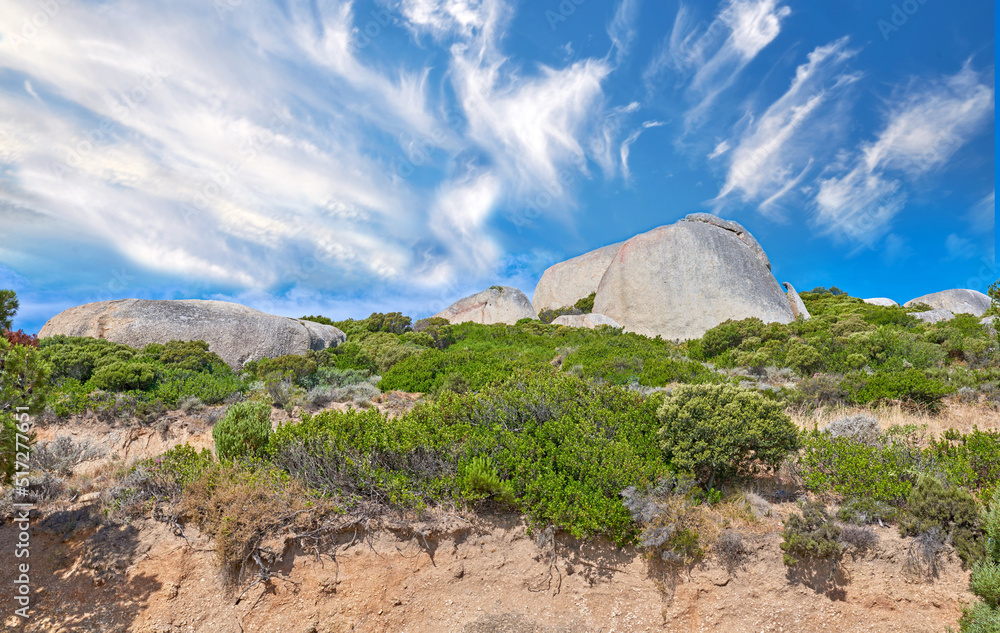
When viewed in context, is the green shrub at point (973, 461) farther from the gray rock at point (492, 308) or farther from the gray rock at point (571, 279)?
the gray rock at point (571, 279)

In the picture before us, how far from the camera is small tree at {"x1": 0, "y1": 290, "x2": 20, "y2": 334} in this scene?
683 centimetres

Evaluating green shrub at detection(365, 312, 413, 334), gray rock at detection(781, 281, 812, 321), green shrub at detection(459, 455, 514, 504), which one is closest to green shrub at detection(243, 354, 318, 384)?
green shrub at detection(459, 455, 514, 504)

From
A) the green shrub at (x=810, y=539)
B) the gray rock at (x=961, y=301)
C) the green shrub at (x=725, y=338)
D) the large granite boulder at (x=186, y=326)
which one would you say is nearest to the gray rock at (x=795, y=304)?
the green shrub at (x=725, y=338)

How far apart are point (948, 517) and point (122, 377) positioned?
50.8 ft

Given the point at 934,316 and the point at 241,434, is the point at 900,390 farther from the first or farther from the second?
the point at 934,316

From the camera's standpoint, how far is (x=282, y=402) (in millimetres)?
11273

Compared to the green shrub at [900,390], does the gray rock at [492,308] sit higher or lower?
higher

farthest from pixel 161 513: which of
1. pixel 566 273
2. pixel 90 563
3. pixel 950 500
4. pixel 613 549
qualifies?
pixel 566 273

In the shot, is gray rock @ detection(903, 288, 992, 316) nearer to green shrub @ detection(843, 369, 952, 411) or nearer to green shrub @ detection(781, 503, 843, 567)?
green shrub @ detection(843, 369, 952, 411)

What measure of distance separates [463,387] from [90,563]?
7.58 meters

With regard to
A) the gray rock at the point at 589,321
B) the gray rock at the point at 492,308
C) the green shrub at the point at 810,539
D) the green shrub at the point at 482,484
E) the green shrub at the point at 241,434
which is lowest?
the green shrub at the point at 810,539

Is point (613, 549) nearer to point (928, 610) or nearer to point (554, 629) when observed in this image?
point (554, 629)

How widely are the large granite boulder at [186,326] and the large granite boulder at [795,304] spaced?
25.5m

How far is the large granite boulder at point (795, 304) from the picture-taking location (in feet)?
82.6
